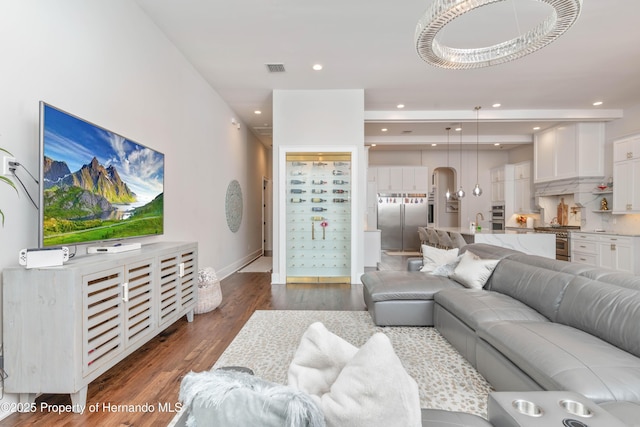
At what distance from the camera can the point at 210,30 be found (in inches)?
135

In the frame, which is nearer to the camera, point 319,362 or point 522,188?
point 319,362

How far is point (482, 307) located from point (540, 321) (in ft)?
1.22

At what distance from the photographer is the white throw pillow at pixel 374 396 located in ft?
2.32

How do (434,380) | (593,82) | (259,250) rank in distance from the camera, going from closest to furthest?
1. (434,380)
2. (593,82)
3. (259,250)

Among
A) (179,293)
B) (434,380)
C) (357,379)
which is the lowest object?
(434,380)

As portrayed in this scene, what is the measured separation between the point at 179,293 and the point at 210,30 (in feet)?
9.22

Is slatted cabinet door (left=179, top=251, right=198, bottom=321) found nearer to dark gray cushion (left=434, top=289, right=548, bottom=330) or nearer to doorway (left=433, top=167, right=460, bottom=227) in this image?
dark gray cushion (left=434, top=289, right=548, bottom=330)

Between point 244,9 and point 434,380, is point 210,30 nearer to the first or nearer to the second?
point 244,9

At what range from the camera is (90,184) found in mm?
2248

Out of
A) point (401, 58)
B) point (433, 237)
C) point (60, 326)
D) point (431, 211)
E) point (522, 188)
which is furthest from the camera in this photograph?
point (431, 211)

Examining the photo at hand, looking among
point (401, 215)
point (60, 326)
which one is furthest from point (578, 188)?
point (60, 326)

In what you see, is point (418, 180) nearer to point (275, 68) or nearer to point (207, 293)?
point (275, 68)

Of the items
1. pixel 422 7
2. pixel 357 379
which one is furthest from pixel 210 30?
pixel 357 379

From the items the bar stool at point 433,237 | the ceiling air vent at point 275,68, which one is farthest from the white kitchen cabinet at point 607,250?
the ceiling air vent at point 275,68
